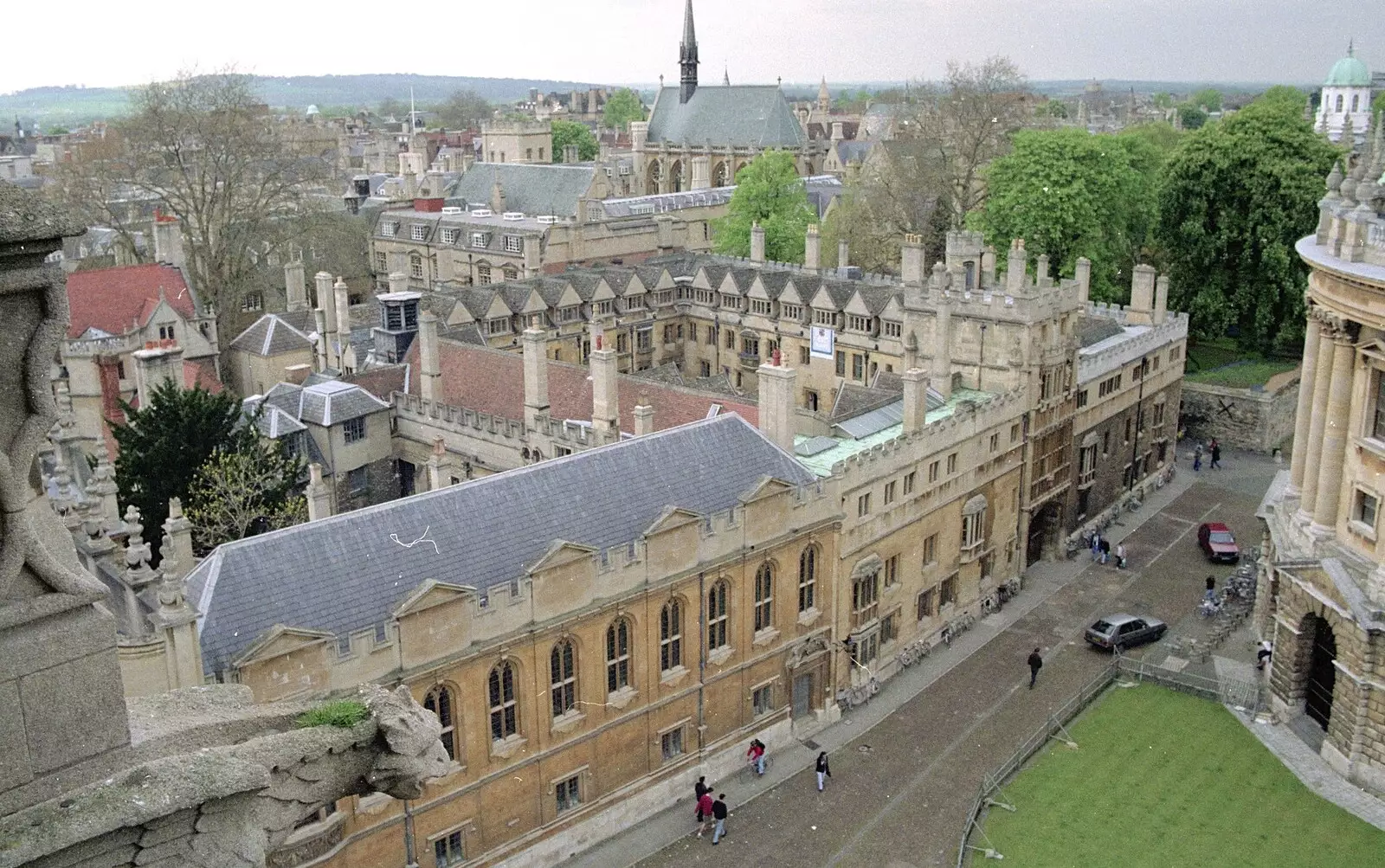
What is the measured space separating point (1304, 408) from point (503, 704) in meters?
22.4

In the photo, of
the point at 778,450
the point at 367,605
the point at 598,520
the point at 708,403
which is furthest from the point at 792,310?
the point at 367,605

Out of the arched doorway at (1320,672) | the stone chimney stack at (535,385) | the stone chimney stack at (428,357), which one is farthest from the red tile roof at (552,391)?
the arched doorway at (1320,672)

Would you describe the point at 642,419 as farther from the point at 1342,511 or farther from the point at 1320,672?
the point at 1320,672

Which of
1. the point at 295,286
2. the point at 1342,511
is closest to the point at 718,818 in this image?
the point at 1342,511

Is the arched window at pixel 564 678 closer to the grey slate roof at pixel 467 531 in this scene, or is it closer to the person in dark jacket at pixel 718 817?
the grey slate roof at pixel 467 531

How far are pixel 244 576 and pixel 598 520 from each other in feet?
24.9

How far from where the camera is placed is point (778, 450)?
98.3 ft

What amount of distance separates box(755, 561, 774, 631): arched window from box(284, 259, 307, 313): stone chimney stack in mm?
33207

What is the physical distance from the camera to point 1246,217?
55.7 m

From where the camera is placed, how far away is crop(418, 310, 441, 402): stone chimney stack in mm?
38000

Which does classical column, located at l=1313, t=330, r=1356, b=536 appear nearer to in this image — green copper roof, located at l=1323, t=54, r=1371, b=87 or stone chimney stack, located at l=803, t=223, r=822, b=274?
stone chimney stack, located at l=803, t=223, r=822, b=274

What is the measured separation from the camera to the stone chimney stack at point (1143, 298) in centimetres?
4903

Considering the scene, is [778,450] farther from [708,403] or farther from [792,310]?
[792,310]

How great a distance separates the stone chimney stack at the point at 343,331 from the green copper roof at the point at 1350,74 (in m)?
133
